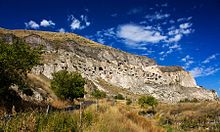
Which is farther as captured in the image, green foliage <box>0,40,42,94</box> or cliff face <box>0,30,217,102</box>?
cliff face <box>0,30,217,102</box>

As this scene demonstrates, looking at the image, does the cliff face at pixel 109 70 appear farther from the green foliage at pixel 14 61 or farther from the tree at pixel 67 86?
the green foliage at pixel 14 61

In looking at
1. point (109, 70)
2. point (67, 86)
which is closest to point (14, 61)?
point (67, 86)

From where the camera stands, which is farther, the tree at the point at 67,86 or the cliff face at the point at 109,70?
the cliff face at the point at 109,70

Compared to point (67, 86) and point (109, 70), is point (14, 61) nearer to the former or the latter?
point (67, 86)

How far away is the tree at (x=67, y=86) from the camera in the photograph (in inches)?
1754

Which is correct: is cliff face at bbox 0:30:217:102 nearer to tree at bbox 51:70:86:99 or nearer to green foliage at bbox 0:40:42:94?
tree at bbox 51:70:86:99

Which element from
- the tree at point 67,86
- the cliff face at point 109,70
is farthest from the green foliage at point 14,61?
the cliff face at point 109,70

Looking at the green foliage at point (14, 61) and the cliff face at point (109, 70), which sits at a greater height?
the cliff face at point (109, 70)

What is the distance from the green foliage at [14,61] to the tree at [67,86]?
19.4 m

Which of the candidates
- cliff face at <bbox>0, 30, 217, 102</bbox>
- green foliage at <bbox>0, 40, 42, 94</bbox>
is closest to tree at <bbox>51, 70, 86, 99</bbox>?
green foliage at <bbox>0, 40, 42, 94</bbox>

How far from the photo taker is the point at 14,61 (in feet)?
75.2

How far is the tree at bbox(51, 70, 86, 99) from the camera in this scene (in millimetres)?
44562

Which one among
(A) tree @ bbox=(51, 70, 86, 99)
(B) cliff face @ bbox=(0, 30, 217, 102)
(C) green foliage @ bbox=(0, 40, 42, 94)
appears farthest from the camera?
(B) cliff face @ bbox=(0, 30, 217, 102)

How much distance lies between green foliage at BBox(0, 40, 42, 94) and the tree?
19.4 meters
